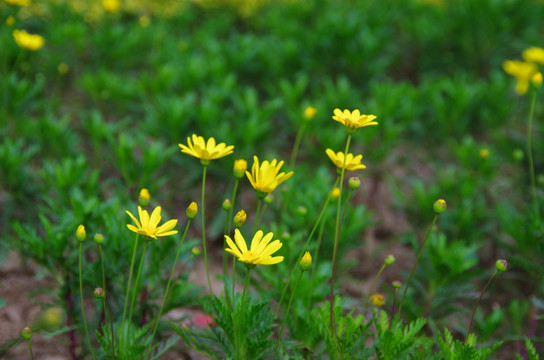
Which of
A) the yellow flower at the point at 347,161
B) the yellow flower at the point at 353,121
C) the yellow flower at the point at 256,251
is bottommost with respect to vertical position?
the yellow flower at the point at 256,251

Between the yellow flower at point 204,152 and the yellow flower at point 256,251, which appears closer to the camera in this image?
the yellow flower at point 256,251

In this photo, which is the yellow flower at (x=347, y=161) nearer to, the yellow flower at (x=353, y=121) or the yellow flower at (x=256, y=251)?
the yellow flower at (x=353, y=121)

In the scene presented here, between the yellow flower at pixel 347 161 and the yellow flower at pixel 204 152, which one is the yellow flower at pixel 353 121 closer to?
the yellow flower at pixel 347 161

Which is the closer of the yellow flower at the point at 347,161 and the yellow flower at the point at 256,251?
the yellow flower at the point at 256,251

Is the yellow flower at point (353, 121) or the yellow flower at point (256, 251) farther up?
the yellow flower at point (353, 121)

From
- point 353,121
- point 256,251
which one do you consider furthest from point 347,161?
point 256,251

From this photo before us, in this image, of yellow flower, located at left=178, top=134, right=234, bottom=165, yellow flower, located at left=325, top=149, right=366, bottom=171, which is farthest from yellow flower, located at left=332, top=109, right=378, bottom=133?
yellow flower, located at left=178, top=134, right=234, bottom=165

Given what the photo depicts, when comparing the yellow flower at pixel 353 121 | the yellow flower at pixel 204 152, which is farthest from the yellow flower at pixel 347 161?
the yellow flower at pixel 204 152

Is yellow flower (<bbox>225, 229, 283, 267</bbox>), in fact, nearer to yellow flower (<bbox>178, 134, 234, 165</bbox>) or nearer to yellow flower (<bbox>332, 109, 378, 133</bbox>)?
yellow flower (<bbox>178, 134, 234, 165</bbox>)

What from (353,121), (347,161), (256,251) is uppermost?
(353,121)

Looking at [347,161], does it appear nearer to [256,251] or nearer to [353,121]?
[353,121]

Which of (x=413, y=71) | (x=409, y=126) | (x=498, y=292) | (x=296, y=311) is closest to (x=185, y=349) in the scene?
(x=296, y=311)
